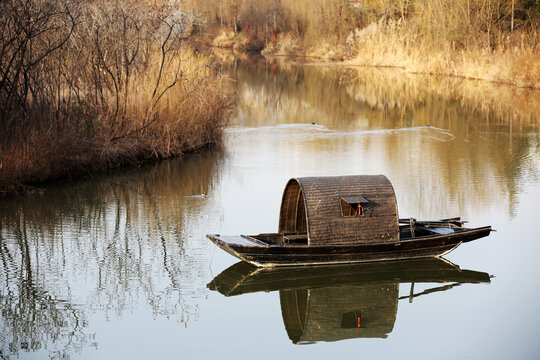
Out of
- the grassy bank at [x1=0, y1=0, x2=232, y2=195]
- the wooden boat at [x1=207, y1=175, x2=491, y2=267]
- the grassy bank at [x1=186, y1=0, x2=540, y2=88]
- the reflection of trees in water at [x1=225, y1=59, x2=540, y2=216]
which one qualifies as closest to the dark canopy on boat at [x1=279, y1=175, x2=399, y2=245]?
the wooden boat at [x1=207, y1=175, x2=491, y2=267]

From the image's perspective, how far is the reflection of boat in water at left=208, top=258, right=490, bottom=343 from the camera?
7164mm

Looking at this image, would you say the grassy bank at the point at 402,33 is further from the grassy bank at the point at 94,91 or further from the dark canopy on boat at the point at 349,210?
the dark canopy on boat at the point at 349,210

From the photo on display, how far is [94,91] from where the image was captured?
1387 centimetres

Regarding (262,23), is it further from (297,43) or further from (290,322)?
(290,322)

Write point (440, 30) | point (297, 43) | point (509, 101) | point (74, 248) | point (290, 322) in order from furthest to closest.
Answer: point (297, 43), point (440, 30), point (509, 101), point (74, 248), point (290, 322)

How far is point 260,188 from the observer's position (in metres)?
12.3

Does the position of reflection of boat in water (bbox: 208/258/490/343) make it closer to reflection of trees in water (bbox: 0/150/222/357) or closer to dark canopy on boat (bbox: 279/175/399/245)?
dark canopy on boat (bbox: 279/175/399/245)

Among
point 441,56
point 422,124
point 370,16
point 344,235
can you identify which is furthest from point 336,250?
point 370,16

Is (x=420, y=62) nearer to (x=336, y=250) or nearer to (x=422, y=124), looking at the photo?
(x=422, y=124)

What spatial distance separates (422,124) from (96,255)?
38.7 ft

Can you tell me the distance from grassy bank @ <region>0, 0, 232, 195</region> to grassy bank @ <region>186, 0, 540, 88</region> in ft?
45.5

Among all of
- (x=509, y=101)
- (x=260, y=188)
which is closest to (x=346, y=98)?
(x=509, y=101)

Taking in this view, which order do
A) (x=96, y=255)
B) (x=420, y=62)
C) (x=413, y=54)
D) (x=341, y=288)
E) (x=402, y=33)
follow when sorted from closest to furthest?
(x=341, y=288) → (x=96, y=255) → (x=420, y=62) → (x=413, y=54) → (x=402, y=33)

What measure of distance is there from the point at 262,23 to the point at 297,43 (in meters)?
5.45
